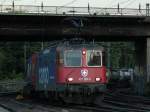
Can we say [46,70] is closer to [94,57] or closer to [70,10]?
[94,57]

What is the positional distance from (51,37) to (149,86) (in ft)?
32.1

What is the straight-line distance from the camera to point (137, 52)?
1971 inches

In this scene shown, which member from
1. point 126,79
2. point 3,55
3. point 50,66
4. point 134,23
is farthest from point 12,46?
point 50,66

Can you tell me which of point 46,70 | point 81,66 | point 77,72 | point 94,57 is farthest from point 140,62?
point 77,72

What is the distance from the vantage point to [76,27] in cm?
4294

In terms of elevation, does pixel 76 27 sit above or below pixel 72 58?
above

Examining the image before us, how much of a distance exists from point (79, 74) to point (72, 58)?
97 cm

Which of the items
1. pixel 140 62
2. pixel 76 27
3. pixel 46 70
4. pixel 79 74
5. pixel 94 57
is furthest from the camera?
pixel 140 62

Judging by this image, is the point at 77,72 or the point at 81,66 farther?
the point at 81,66

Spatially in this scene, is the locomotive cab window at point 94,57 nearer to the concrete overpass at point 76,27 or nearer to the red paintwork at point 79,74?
the red paintwork at point 79,74

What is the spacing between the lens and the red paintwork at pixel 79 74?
82.9ft

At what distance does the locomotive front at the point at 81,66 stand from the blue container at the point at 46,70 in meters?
0.72

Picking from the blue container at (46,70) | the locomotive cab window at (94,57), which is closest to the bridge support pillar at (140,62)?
the blue container at (46,70)

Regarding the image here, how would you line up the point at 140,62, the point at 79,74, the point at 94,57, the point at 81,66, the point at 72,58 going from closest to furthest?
the point at 79,74
the point at 81,66
the point at 72,58
the point at 94,57
the point at 140,62
